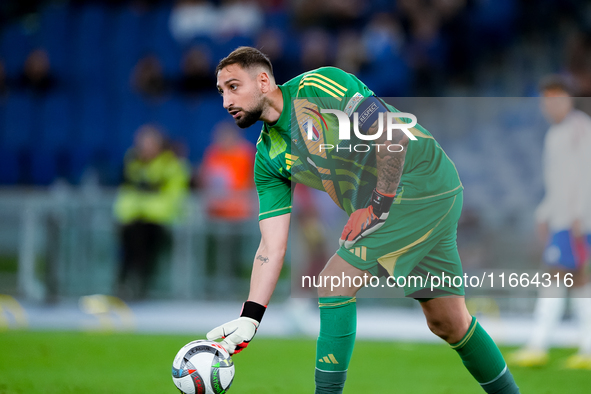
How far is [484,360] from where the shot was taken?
365 cm

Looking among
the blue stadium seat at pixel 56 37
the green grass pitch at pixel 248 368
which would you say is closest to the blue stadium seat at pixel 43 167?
the blue stadium seat at pixel 56 37

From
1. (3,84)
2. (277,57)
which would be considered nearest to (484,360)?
(277,57)

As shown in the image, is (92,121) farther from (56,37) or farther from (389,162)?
(389,162)

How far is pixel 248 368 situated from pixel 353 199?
293 centimetres

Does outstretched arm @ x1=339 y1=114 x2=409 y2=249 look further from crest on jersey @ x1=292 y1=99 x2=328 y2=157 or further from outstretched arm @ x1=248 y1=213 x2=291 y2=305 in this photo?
outstretched arm @ x1=248 y1=213 x2=291 y2=305

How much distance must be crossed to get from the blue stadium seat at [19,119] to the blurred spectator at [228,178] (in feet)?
13.3

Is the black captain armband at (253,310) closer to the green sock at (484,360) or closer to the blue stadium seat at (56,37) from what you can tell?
the green sock at (484,360)

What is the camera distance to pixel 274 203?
151 inches

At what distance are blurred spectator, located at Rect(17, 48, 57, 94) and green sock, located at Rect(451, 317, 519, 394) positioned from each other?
10.9m

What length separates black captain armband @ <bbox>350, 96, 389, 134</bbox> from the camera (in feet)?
11.5

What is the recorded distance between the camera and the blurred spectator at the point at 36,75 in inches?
503

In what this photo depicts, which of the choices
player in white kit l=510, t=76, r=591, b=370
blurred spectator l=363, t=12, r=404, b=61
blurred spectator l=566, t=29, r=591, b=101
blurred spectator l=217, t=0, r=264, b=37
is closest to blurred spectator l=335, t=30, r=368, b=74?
blurred spectator l=363, t=12, r=404, b=61

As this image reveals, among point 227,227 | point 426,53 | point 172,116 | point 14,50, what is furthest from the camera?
point 14,50

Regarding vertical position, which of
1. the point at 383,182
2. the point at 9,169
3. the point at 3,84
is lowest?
the point at 383,182
